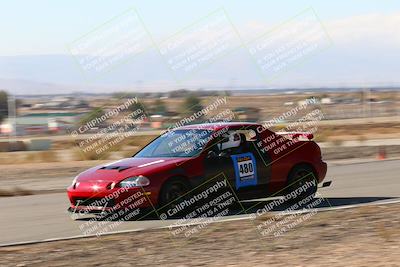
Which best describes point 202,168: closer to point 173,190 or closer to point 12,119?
point 173,190

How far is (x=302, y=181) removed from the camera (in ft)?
44.2

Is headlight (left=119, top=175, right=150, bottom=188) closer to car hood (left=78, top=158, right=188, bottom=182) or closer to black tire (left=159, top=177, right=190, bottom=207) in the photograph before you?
car hood (left=78, top=158, right=188, bottom=182)

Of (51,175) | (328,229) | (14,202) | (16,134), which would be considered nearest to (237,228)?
(328,229)

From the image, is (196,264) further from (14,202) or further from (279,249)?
(14,202)

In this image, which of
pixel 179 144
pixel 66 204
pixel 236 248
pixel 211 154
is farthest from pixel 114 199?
pixel 66 204

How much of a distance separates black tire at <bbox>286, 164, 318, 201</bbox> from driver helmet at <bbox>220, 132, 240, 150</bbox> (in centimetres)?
119

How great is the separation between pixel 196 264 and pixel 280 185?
207 inches

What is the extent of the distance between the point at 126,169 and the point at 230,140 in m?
1.91

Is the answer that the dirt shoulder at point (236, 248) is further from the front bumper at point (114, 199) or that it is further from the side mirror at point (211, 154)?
the side mirror at point (211, 154)

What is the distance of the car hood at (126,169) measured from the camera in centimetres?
1174

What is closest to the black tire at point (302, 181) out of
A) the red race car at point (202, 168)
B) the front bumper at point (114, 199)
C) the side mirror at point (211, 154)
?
the red race car at point (202, 168)

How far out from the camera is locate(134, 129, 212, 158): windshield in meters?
12.4

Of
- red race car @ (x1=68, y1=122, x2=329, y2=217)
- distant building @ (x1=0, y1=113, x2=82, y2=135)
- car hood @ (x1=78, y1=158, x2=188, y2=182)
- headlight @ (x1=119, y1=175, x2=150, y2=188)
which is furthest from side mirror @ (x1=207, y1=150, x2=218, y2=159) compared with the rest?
distant building @ (x1=0, y1=113, x2=82, y2=135)

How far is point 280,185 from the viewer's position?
43.3ft
